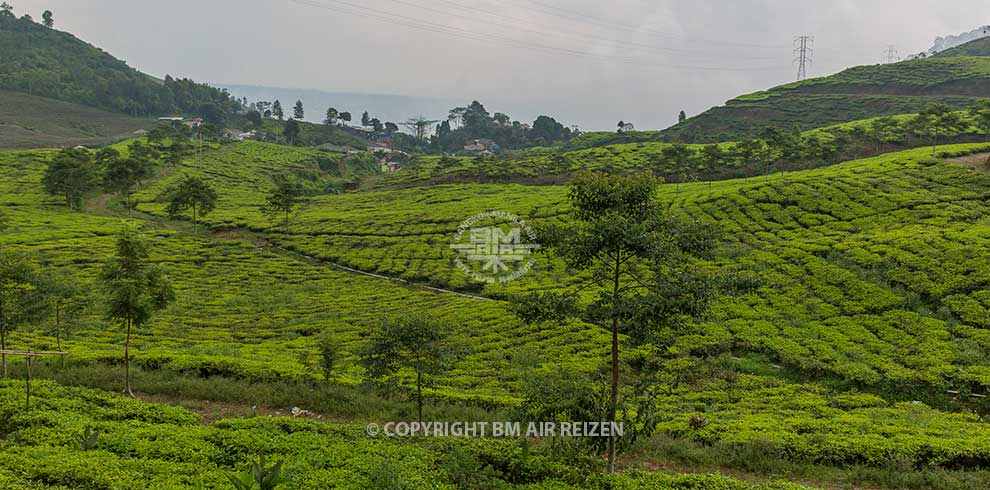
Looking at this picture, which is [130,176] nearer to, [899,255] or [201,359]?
[201,359]

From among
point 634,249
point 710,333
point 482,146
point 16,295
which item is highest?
point 482,146

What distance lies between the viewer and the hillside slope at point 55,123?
111188 millimetres

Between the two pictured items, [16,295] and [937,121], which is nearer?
[16,295]

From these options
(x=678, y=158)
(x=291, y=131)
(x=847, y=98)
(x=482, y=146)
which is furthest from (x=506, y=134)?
(x=678, y=158)

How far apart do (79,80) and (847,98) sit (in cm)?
21694

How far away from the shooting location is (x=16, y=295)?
1789 centimetres

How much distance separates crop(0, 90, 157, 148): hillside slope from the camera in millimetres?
111188

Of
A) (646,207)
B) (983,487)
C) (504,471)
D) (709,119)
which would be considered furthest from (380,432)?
(709,119)

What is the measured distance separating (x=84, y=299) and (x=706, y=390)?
86.5ft

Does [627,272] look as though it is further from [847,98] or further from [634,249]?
[847,98]

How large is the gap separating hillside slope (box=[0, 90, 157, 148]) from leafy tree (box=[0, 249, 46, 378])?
11649cm

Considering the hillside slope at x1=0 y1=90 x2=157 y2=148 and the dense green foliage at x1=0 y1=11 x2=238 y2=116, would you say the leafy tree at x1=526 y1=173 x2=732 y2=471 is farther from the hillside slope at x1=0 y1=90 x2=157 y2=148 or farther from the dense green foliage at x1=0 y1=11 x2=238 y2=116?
the dense green foliage at x1=0 y1=11 x2=238 y2=116

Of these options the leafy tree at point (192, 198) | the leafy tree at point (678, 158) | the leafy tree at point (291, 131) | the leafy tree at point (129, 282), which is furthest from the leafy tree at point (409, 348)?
the leafy tree at point (291, 131)

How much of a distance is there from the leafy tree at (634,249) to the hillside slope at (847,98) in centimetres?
11144
